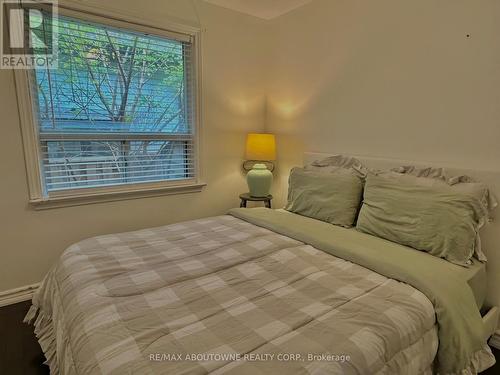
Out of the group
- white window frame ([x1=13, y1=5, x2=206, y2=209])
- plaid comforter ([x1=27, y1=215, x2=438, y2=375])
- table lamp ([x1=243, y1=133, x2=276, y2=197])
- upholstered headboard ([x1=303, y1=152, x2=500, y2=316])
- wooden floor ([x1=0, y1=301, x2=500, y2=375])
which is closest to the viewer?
plaid comforter ([x1=27, y1=215, x2=438, y2=375])

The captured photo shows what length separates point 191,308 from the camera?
1.15 metres

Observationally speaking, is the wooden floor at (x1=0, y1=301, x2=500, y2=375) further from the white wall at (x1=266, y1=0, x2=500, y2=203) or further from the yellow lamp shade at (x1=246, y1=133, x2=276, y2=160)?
the yellow lamp shade at (x1=246, y1=133, x2=276, y2=160)

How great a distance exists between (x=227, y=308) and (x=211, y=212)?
2.05m

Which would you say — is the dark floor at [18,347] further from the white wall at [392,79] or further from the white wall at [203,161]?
the white wall at [392,79]

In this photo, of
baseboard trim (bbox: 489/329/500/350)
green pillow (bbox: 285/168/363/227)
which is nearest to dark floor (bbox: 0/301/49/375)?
green pillow (bbox: 285/168/363/227)

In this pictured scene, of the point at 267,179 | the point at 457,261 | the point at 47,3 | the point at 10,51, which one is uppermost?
the point at 47,3

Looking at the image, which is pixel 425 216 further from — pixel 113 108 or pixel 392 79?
pixel 113 108

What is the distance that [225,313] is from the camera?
3.69 feet

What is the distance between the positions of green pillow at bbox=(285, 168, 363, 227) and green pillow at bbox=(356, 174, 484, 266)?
0.15 m

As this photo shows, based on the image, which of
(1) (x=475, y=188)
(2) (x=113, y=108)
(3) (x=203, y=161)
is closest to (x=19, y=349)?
(2) (x=113, y=108)

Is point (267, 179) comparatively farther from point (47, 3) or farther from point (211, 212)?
point (47, 3)

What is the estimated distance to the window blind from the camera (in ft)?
7.30

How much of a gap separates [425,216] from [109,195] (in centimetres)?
236

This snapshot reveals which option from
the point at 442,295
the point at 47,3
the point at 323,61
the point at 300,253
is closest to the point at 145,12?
the point at 47,3
